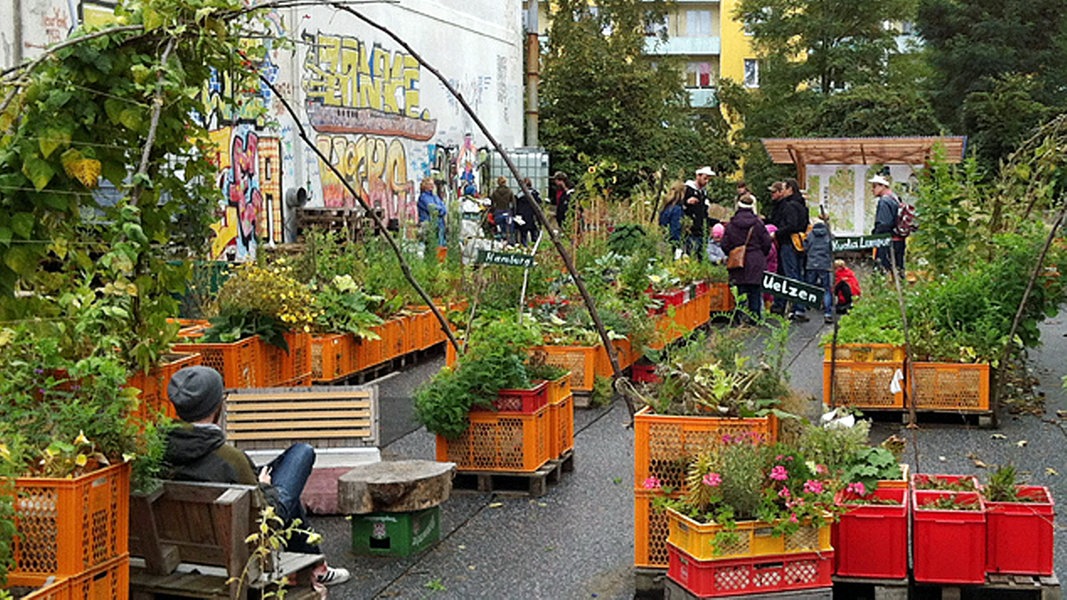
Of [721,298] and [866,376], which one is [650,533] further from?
[721,298]

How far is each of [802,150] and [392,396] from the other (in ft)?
49.8

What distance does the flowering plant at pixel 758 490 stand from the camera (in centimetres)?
611

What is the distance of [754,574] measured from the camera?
6.09m

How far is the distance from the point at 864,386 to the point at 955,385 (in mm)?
737

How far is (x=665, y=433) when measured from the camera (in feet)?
22.1

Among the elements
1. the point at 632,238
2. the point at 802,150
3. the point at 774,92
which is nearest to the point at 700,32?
the point at 774,92

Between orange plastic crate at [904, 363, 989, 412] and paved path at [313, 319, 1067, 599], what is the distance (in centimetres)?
20

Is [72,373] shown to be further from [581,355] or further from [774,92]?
[774,92]

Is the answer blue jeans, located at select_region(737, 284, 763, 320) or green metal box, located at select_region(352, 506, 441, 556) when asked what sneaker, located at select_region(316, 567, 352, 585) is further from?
blue jeans, located at select_region(737, 284, 763, 320)

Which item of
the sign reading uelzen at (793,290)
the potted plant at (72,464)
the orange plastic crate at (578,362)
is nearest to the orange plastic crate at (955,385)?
the orange plastic crate at (578,362)

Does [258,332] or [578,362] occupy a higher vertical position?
[258,332]

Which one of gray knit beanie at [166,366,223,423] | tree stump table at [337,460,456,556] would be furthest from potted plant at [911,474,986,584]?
gray knit beanie at [166,366,223,423]

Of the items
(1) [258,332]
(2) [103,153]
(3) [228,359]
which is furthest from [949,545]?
(1) [258,332]

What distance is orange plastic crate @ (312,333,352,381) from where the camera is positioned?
484 inches
